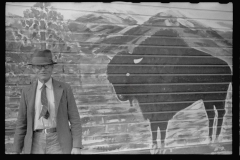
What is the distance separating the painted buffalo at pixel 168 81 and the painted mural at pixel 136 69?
19mm

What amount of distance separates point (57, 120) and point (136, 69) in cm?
226

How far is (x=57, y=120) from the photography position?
348 centimetres

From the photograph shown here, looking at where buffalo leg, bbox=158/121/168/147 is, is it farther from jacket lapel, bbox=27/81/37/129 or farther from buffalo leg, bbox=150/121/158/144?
jacket lapel, bbox=27/81/37/129

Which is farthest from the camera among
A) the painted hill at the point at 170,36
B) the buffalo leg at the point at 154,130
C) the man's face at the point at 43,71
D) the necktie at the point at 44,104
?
the buffalo leg at the point at 154,130

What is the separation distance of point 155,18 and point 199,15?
92 cm

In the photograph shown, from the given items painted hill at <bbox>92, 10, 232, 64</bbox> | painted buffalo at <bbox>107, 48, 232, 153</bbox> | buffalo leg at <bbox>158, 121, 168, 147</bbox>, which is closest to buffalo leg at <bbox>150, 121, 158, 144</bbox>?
painted buffalo at <bbox>107, 48, 232, 153</bbox>

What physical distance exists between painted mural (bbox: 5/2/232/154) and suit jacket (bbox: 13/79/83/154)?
1277 mm

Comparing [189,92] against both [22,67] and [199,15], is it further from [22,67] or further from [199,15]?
[22,67]

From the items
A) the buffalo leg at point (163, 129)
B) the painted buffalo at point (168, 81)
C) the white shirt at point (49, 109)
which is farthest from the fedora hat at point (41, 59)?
the buffalo leg at point (163, 129)

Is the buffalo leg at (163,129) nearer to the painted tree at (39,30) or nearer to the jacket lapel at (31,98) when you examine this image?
the painted tree at (39,30)

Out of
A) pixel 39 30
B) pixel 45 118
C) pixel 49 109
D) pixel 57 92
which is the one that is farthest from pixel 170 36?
pixel 45 118

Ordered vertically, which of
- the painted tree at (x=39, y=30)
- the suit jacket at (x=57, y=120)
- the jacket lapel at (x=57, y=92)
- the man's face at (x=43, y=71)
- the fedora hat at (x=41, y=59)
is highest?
the painted tree at (x=39, y=30)

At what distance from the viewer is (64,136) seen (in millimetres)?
3520

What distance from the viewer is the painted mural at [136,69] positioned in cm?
475
